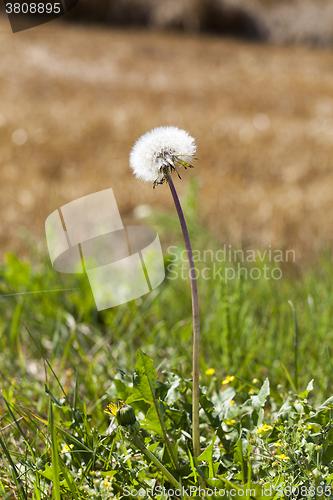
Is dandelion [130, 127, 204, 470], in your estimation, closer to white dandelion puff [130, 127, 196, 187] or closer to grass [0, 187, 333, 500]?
white dandelion puff [130, 127, 196, 187]

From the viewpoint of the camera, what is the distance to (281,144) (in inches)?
46.4

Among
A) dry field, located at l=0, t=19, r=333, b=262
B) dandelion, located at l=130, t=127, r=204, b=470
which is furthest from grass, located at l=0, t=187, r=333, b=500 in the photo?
dry field, located at l=0, t=19, r=333, b=262

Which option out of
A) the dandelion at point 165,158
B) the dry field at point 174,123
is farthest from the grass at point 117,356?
the dry field at point 174,123

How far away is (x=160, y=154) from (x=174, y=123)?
1014mm

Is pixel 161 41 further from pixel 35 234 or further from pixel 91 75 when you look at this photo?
pixel 35 234

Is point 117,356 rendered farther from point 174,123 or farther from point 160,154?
point 174,123

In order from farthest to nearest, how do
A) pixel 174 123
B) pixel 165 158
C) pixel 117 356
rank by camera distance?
pixel 174 123, pixel 117 356, pixel 165 158

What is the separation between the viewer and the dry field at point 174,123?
935 mm

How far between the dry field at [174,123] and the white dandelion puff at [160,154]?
507mm

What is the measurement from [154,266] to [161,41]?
160 centimetres

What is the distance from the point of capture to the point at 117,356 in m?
0.38

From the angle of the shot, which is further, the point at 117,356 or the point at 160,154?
the point at 117,356

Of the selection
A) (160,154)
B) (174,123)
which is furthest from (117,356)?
(174,123)

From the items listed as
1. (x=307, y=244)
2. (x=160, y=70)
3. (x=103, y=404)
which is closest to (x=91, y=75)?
(x=160, y=70)
